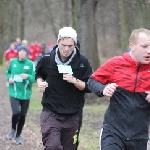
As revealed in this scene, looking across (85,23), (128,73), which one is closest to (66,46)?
(128,73)

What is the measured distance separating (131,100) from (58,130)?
5.21 ft

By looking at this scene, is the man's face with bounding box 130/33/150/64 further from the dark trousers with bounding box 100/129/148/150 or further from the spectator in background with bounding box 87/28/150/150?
the dark trousers with bounding box 100/129/148/150

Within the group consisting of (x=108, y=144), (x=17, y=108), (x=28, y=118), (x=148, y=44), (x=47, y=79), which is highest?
(x=148, y=44)

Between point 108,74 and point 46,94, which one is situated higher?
point 108,74

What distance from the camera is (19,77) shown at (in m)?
11.3

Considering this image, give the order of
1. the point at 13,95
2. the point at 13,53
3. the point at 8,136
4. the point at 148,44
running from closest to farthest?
the point at 148,44 → the point at 13,95 → the point at 8,136 → the point at 13,53

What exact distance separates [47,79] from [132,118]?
1.79 meters

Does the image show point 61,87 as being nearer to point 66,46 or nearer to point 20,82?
point 66,46

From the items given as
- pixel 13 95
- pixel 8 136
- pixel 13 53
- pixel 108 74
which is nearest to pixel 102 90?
pixel 108 74

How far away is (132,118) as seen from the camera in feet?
19.1

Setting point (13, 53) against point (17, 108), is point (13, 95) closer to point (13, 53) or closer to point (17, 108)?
point (17, 108)

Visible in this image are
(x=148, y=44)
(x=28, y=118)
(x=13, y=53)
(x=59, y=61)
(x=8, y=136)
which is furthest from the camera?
(x=13, y=53)

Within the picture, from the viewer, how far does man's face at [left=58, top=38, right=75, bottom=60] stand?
277 inches

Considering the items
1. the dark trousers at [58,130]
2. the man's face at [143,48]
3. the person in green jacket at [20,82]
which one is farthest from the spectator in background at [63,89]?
the person in green jacket at [20,82]
